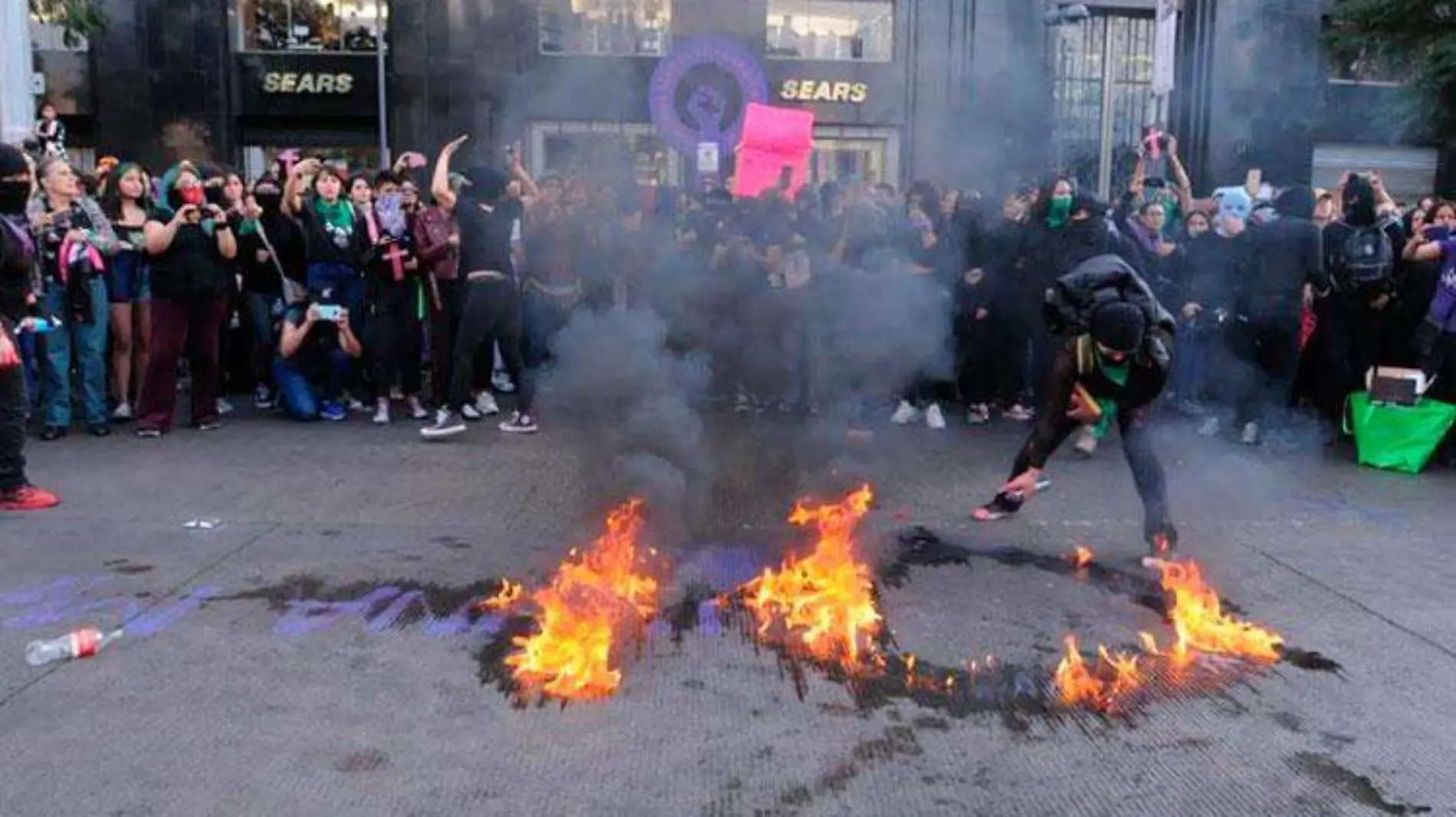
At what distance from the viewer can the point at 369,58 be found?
1634cm

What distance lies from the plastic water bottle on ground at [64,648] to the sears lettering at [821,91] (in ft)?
19.4

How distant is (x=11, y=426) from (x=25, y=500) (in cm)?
36

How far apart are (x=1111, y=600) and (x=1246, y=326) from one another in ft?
13.0

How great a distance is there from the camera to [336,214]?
312 inches

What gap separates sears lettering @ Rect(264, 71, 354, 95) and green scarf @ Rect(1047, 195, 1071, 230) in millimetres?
12185

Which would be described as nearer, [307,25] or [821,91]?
[821,91]

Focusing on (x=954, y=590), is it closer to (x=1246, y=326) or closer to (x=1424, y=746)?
(x=1424, y=746)

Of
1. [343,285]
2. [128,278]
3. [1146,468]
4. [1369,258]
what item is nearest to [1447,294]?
[1369,258]

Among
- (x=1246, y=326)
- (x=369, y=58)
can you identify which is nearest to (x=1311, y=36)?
(x=1246, y=326)

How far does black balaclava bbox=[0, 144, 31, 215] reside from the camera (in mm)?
5621

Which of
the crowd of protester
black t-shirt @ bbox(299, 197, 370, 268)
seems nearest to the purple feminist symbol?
the crowd of protester

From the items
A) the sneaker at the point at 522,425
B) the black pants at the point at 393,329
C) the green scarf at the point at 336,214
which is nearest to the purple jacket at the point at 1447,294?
the sneaker at the point at 522,425

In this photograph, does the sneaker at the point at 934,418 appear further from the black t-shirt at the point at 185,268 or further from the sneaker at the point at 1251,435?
the black t-shirt at the point at 185,268

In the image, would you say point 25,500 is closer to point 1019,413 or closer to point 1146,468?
point 1146,468
